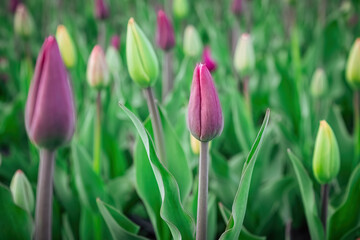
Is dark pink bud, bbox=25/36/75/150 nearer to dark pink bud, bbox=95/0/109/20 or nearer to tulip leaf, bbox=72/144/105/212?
tulip leaf, bbox=72/144/105/212

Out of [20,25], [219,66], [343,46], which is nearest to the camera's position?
[20,25]

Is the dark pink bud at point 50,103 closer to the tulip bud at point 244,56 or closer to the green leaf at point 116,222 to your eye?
the green leaf at point 116,222

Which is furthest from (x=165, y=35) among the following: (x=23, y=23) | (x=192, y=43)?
(x=23, y=23)

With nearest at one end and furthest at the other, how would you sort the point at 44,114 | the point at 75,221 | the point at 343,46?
the point at 44,114 < the point at 75,221 < the point at 343,46

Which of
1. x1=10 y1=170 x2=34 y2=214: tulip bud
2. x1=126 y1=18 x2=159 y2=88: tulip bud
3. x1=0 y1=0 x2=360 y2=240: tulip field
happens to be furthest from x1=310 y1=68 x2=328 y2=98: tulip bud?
x1=10 y1=170 x2=34 y2=214: tulip bud

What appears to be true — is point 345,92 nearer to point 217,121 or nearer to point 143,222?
point 143,222

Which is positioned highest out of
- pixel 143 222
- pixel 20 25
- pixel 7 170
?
pixel 20 25

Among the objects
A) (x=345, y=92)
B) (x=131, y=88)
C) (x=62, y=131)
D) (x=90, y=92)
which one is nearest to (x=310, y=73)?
(x=345, y=92)
